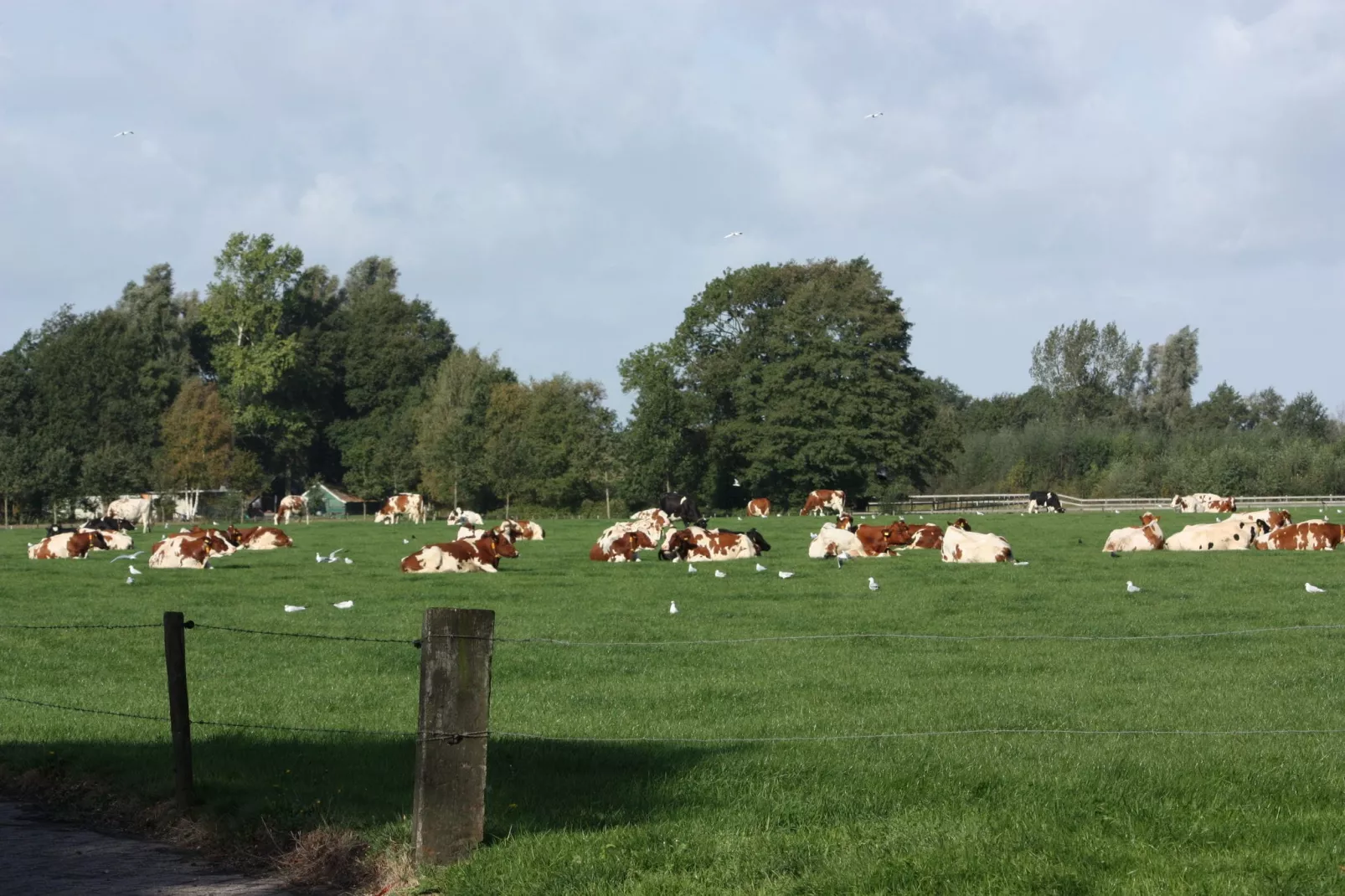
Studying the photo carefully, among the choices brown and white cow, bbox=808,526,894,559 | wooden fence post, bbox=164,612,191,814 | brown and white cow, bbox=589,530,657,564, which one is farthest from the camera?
brown and white cow, bbox=808,526,894,559

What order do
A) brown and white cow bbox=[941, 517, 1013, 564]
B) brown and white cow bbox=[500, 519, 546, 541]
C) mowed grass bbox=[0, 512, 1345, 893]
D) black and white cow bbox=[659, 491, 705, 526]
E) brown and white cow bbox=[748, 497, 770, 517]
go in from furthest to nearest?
brown and white cow bbox=[748, 497, 770, 517], black and white cow bbox=[659, 491, 705, 526], brown and white cow bbox=[500, 519, 546, 541], brown and white cow bbox=[941, 517, 1013, 564], mowed grass bbox=[0, 512, 1345, 893]

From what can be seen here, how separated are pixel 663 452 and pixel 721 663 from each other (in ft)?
208

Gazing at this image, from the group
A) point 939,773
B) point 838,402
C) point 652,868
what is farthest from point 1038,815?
point 838,402

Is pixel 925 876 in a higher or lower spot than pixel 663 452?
lower

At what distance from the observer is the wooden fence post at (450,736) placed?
7.51 meters

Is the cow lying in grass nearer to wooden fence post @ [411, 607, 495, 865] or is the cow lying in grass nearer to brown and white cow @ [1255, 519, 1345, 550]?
brown and white cow @ [1255, 519, 1345, 550]

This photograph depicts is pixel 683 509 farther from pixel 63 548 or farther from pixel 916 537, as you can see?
pixel 63 548

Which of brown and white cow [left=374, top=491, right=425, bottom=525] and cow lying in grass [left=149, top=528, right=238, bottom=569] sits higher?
brown and white cow [left=374, top=491, right=425, bottom=525]

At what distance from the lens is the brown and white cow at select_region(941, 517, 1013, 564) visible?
29.7m

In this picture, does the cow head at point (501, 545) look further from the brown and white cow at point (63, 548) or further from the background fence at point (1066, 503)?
the background fence at point (1066, 503)

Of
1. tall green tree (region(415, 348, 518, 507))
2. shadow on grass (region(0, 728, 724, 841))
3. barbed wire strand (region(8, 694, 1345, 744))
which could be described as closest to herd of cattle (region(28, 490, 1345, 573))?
barbed wire strand (region(8, 694, 1345, 744))

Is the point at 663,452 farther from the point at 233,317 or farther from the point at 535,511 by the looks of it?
the point at 233,317

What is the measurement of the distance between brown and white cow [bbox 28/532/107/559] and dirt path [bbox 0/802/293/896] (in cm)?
2771

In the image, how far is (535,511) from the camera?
80062 mm
